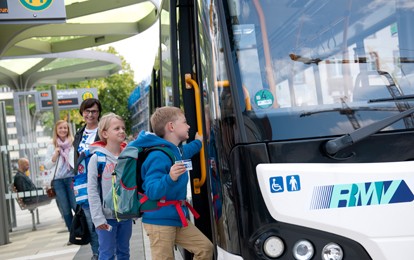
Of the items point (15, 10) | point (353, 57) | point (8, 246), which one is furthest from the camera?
point (8, 246)

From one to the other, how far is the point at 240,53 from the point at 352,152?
2.60ft

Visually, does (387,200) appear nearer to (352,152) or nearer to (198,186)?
(352,152)

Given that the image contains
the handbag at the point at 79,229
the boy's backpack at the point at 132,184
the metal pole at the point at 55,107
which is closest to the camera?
the boy's backpack at the point at 132,184

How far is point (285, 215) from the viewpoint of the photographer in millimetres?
2900

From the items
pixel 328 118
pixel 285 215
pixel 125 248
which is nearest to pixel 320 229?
pixel 285 215

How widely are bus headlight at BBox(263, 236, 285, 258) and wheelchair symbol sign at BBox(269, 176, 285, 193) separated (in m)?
0.23

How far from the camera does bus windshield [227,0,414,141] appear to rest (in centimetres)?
305

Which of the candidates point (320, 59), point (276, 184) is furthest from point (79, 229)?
point (320, 59)

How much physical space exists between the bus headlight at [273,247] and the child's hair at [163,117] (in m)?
1.34

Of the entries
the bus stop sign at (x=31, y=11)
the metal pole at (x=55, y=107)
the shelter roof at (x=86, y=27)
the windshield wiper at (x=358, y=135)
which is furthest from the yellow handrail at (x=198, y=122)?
the metal pole at (x=55, y=107)

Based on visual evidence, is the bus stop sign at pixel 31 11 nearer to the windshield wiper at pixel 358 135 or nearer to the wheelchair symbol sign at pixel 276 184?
the wheelchair symbol sign at pixel 276 184

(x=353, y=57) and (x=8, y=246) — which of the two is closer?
(x=353, y=57)

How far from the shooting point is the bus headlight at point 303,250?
9.46ft

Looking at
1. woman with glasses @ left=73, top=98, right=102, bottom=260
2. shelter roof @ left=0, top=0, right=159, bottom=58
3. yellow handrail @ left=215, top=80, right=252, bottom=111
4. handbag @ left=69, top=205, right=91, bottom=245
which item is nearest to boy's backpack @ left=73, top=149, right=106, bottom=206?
handbag @ left=69, top=205, right=91, bottom=245
